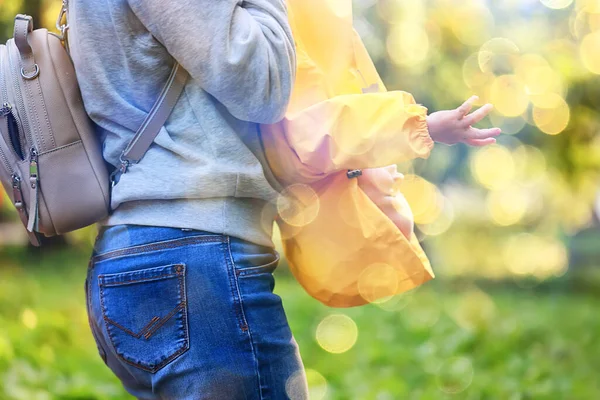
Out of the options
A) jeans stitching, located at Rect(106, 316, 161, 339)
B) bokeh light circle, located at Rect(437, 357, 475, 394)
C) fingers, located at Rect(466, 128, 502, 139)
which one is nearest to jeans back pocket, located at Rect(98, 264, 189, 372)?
jeans stitching, located at Rect(106, 316, 161, 339)

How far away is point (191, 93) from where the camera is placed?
1315 millimetres

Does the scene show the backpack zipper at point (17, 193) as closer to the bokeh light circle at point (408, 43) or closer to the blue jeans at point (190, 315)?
the blue jeans at point (190, 315)

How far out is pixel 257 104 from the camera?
4.16 feet

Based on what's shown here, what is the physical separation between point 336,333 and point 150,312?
11.9 feet

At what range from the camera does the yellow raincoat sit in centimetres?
132

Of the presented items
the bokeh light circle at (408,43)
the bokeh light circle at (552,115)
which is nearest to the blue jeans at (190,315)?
the bokeh light circle at (408,43)

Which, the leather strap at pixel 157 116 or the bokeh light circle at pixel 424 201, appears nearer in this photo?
the leather strap at pixel 157 116

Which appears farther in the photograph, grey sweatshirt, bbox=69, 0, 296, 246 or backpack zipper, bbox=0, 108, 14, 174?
backpack zipper, bbox=0, 108, 14, 174

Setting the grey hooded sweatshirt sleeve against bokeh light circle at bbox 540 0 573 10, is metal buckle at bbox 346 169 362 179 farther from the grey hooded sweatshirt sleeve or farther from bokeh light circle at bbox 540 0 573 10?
bokeh light circle at bbox 540 0 573 10

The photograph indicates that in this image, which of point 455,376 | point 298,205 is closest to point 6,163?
point 298,205

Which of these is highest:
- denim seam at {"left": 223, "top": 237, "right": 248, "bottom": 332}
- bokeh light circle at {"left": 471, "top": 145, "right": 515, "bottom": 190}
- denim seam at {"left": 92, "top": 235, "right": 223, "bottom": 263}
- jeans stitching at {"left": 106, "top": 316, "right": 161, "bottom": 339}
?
denim seam at {"left": 92, "top": 235, "right": 223, "bottom": 263}

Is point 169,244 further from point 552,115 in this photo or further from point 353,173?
point 552,115

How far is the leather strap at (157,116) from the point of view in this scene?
1298 millimetres

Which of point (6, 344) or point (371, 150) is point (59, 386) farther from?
point (371, 150)
